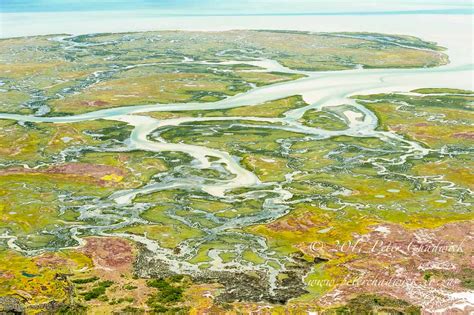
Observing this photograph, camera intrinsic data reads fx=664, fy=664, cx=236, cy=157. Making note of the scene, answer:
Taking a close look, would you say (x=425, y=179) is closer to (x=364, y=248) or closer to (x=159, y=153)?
(x=364, y=248)

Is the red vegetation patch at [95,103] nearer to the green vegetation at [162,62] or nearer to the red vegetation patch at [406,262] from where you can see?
the green vegetation at [162,62]

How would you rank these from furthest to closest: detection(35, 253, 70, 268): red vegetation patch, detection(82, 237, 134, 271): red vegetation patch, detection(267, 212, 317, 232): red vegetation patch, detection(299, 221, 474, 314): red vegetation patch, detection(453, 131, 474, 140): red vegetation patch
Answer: detection(453, 131, 474, 140): red vegetation patch, detection(267, 212, 317, 232): red vegetation patch, detection(82, 237, 134, 271): red vegetation patch, detection(35, 253, 70, 268): red vegetation patch, detection(299, 221, 474, 314): red vegetation patch

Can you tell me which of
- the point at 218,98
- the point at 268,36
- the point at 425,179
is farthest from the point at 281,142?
the point at 268,36

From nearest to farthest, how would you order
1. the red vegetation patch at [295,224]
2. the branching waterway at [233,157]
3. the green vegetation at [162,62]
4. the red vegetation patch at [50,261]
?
the red vegetation patch at [50,261] < the branching waterway at [233,157] < the red vegetation patch at [295,224] < the green vegetation at [162,62]

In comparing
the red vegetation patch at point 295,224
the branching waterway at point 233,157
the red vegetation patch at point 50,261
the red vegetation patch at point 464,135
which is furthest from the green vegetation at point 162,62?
the red vegetation patch at point 295,224

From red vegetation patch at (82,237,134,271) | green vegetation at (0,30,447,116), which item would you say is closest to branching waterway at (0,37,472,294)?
red vegetation patch at (82,237,134,271)

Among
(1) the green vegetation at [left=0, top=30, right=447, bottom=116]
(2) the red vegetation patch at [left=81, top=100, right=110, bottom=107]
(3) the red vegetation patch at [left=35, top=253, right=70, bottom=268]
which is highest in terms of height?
(1) the green vegetation at [left=0, top=30, right=447, bottom=116]

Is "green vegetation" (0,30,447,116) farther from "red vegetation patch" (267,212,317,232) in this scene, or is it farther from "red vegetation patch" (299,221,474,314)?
"red vegetation patch" (299,221,474,314)
